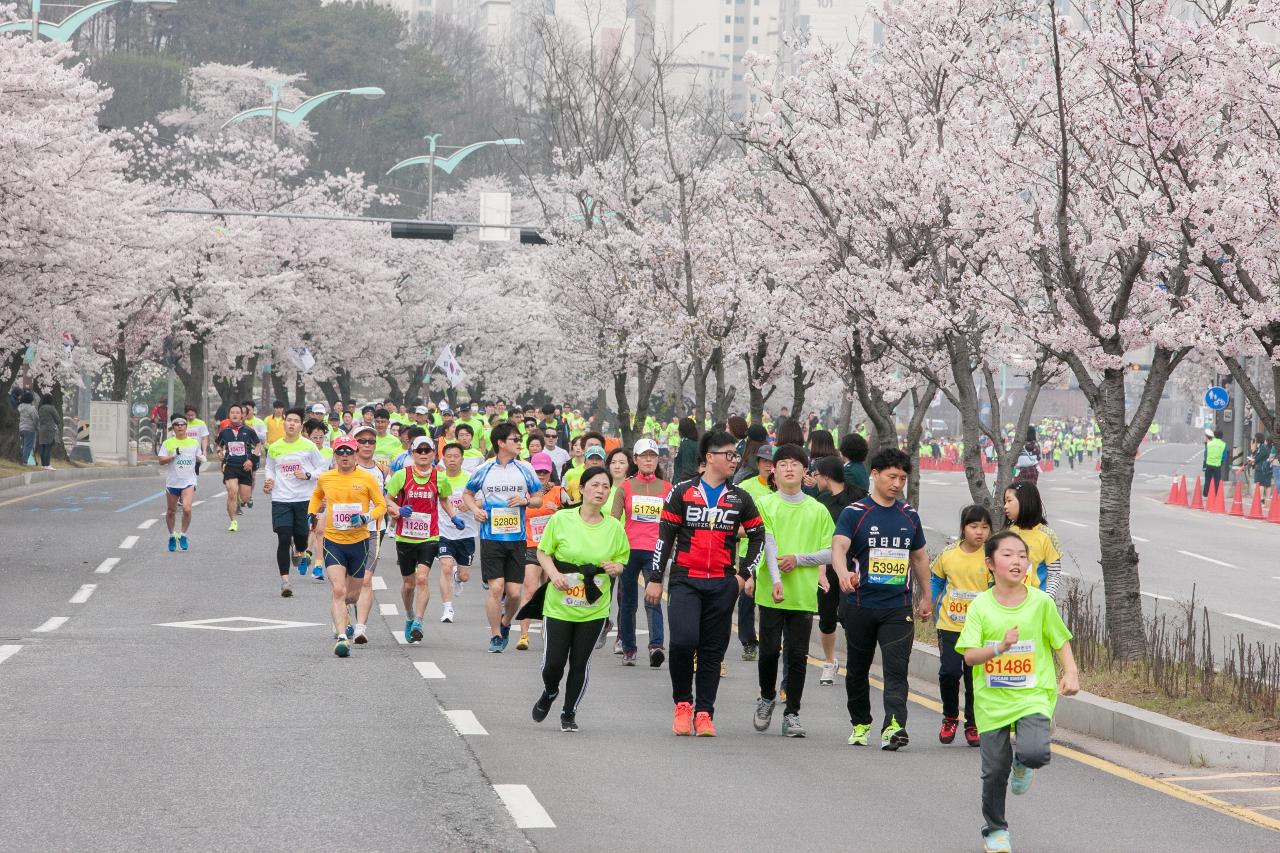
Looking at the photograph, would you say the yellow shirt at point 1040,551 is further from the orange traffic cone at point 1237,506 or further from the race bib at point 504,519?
the orange traffic cone at point 1237,506

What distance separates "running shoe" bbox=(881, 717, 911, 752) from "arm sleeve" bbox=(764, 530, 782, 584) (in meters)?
1.12

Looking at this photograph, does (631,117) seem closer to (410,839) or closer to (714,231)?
(714,231)

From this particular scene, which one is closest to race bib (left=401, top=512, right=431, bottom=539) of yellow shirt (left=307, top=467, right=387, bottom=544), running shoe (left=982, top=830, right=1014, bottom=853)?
yellow shirt (left=307, top=467, right=387, bottom=544)

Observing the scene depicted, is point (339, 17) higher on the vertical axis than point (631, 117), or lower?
higher

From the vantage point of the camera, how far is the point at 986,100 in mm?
19250

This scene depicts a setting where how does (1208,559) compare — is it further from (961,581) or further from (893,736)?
(893,736)

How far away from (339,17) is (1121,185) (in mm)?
94118

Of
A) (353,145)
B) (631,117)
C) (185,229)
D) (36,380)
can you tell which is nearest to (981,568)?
(631,117)

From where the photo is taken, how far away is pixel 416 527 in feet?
50.9

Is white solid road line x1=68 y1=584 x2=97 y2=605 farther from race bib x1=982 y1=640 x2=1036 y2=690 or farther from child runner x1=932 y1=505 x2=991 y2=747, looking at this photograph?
race bib x1=982 y1=640 x2=1036 y2=690

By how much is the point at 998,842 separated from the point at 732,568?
11.8ft

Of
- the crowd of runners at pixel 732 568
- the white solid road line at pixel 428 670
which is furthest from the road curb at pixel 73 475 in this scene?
the white solid road line at pixel 428 670

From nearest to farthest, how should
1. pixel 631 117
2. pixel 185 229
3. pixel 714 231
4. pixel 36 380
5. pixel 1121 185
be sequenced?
pixel 1121 185, pixel 714 231, pixel 631 117, pixel 36 380, pixel 185 229

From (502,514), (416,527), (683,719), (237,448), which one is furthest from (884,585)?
(237,448)
